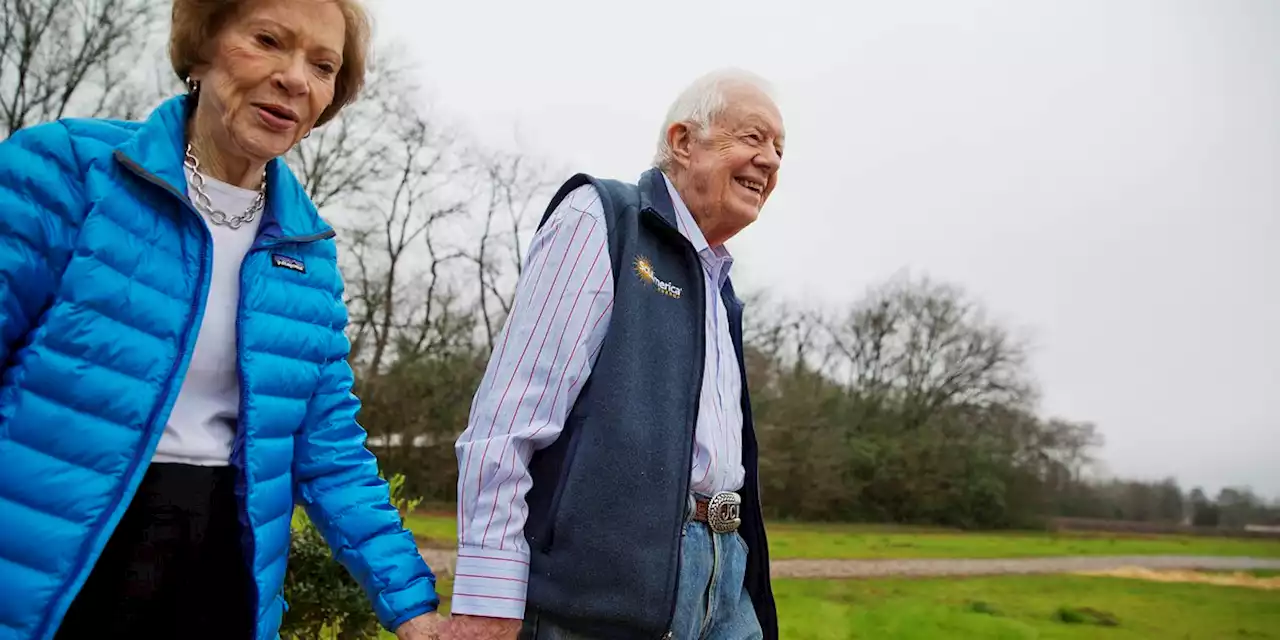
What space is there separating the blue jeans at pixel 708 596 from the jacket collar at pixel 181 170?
0.88m

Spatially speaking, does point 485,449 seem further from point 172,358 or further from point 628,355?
point 172,358

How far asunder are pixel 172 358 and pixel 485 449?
1.84ft

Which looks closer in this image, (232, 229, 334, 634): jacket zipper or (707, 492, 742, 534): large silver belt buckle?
(232, 229, 334, 634): jacket zipper

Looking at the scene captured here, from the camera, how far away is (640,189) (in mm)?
2123

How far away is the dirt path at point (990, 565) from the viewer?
1064cm

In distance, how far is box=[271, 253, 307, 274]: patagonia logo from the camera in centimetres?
168

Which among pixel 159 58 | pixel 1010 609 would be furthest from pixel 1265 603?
pixel 159 58

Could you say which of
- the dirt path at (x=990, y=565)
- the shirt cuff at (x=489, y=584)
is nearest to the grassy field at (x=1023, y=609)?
the dirt path at (x=990, y=565)

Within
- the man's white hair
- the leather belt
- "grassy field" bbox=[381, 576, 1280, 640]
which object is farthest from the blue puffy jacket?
"grassy field" bbox=[381, 576, 1280, 640]

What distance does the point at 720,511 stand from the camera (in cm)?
197

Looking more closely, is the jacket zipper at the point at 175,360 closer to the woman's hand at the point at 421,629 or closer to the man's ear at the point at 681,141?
the woman's hand at the point at 421,629

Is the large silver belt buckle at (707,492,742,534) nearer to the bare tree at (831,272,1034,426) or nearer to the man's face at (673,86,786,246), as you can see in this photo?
the man's face at (673,86,786,246)

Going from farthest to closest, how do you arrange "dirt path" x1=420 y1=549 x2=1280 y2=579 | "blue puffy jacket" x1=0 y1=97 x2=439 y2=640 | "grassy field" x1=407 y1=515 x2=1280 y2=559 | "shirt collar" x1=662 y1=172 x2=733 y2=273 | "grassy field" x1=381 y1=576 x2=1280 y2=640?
"grassy field" x1=407 y1=515 x2=1280 y2=559 → "dirt path" x1=420 y1=549 x2=1280 y2=579 → "grassy field" x1=381 y1=576 x2=1280 y2=640 → "shirt collar" x1=662 y1=172 x2=733 y2=273 → "blue puffy jacket" x1=0 y1=97 x2=439 y2=640

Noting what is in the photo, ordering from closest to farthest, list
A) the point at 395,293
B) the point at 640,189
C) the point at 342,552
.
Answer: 1. the point at 342,552
2. the point at 640,189
3. the point at 395,293
